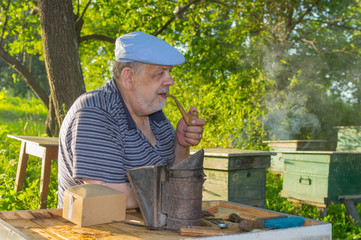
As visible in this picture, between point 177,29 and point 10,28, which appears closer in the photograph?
point 10,28

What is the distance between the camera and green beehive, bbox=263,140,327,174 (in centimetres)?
791

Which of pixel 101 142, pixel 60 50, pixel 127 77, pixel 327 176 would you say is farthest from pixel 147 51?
pixel 327 176

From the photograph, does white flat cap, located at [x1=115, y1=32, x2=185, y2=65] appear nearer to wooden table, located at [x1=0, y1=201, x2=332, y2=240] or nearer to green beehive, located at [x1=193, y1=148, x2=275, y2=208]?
wooden table, located at [x1=0, y1=201, x2=332, y2=240]

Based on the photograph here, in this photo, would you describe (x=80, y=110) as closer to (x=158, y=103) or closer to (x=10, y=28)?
(x=158, y=103)

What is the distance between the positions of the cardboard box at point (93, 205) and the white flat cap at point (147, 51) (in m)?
0.64

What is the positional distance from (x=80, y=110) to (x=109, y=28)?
10.8 metres

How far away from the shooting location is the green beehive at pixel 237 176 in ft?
13.5

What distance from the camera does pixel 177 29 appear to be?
875 cm

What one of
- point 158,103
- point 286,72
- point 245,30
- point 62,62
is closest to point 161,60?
point 158,103

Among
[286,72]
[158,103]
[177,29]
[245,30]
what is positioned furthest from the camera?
[286,72]

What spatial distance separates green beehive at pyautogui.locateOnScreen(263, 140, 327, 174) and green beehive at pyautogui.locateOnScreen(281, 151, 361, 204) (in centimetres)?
239

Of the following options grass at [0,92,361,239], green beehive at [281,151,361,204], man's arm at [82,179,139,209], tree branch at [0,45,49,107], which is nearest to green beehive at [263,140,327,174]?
grass at [0,92,361,239]

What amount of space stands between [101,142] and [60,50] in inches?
120

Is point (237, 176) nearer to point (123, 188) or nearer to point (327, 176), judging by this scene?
point (327, 176)
